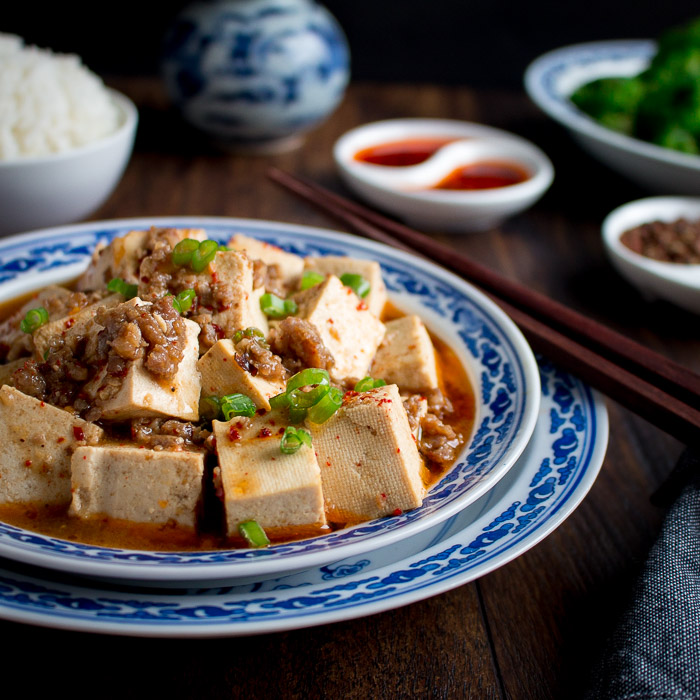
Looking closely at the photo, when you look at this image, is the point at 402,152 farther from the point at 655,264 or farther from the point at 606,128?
the point at 655,264

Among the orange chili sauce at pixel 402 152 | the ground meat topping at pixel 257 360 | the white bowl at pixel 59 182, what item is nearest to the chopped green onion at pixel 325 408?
the ground meat topping at pixel 257 360

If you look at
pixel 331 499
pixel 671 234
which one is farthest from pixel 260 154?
pixel 331 499

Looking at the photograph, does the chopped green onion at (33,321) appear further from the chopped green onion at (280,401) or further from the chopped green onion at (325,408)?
the chopped green onion at (325,408)

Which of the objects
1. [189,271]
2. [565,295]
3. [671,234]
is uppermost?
[189,271]

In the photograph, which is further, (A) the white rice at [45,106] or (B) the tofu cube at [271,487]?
(A) the white rice at [45,106]

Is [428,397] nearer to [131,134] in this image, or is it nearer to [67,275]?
[67,275]

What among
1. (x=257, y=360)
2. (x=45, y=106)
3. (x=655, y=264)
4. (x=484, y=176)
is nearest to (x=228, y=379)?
(x=257, y=360)
